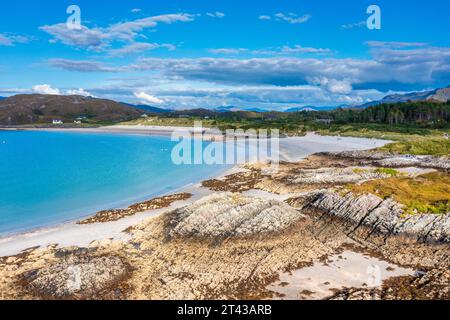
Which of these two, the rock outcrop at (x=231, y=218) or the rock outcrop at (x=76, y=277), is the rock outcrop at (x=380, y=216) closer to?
the rock outcrop at (x=231, y=218)

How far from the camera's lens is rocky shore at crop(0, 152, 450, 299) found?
48.0 feet

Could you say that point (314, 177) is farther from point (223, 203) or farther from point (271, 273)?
point (271, 273)

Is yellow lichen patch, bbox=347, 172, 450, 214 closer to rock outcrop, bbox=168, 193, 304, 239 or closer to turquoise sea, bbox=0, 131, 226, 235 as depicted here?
rock outcrop, bbox=168, 193, 304, 239

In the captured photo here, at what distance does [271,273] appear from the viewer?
15.9 m

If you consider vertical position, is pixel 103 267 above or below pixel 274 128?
below

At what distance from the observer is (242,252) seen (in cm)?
1805

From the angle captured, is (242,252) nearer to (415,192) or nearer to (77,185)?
(415,192)

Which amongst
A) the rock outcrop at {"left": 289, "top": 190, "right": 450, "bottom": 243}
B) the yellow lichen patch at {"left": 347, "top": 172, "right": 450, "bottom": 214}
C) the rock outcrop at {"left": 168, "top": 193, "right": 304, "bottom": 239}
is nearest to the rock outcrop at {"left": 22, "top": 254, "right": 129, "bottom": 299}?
the rock outcrop at {"left": 168, "top": 193, "right": 304, "bottom": 239}

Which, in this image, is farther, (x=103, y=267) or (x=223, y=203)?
(x=223, y=203)

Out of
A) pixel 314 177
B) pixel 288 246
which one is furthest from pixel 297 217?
pixel 314 177

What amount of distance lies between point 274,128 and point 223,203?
100 meters

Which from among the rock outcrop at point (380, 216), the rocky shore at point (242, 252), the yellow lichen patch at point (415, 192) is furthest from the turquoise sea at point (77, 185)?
the yellow lichen patch at point (415, 192)

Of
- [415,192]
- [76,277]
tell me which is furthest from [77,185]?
[415,192]

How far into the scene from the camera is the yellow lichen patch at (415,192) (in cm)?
2015
